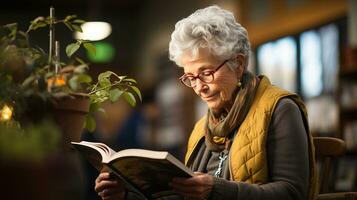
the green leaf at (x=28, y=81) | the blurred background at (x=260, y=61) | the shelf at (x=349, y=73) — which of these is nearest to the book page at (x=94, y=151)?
the green leaf at (x=28, y=81)

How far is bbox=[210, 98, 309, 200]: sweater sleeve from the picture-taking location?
1.69 m

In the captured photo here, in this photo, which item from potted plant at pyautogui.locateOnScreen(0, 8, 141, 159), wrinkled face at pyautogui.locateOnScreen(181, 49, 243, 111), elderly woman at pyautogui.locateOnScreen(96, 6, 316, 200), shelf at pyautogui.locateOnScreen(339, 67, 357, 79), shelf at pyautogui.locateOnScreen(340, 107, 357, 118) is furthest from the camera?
shelf at pyautogui.locateOnScreen(340, 107, 357, 118)

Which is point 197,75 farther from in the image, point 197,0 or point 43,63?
point 197,0

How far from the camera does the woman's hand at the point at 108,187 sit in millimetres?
1749

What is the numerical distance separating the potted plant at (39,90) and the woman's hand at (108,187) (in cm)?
21

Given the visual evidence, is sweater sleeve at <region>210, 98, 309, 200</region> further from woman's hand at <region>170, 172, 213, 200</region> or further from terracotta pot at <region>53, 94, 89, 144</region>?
terracotta pot at <region>53, 94, 89, 144</region>

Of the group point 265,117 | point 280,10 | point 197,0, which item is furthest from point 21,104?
point 197,0

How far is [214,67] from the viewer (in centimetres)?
196

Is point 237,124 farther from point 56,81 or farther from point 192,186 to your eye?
point 56,81

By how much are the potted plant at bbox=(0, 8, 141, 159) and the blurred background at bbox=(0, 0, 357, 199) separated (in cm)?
133

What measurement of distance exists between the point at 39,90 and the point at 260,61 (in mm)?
6027

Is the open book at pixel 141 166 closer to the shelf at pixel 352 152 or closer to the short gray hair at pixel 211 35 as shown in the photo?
the short gray hair at pixel 211 35

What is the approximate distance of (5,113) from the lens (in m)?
1.46

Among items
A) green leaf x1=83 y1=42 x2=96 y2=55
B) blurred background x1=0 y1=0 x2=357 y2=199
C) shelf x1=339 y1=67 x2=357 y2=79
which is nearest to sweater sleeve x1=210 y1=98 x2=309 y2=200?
green leaf x1=83 y1=42 x2=96 y2=55
